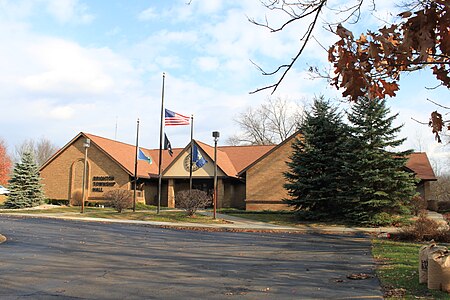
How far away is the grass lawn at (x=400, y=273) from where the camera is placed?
7.27 metres

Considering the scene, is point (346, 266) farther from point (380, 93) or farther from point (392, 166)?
point (392, 166)

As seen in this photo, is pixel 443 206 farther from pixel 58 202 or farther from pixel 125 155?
pixel 58 202

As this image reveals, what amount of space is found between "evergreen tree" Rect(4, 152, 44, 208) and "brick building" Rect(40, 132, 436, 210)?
3903 millimetres

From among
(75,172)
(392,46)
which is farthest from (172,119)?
(392,46)

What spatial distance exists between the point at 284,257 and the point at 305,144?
16582mm

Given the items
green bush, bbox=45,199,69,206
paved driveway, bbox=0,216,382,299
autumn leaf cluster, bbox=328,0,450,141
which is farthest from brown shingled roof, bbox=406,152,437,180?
autumn leaf cluster, bbox=328,0,450,141

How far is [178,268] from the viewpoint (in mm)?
9977

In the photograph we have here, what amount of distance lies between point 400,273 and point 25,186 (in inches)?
1390

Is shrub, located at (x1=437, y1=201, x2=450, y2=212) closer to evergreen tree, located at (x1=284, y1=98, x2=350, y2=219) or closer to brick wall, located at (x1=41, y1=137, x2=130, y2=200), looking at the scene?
evergreen tree, located at (x1=284, y1=98, x2=350, y2=219)

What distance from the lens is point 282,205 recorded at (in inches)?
1361

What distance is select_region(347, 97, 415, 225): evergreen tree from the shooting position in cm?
2439

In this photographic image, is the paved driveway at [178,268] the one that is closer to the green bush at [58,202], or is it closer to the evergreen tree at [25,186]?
the evergreen tree at [25,186]

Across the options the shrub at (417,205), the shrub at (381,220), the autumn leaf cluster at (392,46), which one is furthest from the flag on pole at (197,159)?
the autumn leaf cluster at (392,46)

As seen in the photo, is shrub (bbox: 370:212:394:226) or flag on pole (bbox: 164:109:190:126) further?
flag on pole (bbox: 164:109:190:126)
